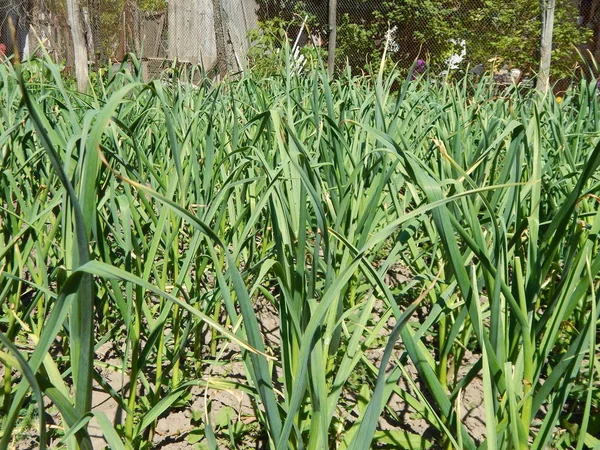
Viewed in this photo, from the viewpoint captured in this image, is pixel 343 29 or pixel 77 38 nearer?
pixel 77 38

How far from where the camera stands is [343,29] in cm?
698

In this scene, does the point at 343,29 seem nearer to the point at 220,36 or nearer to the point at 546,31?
the point at 220,36

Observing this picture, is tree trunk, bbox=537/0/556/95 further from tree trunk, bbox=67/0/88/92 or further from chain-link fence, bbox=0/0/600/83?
tree trunk, bbox=67/0/88/92

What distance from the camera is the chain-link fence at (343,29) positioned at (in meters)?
5.55

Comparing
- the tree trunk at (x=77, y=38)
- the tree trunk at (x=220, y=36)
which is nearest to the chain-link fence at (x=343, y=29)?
the tree trunk at (x=220, y=36)

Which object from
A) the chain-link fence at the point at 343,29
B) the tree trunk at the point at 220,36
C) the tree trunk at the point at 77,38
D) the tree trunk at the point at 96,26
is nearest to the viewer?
the tree trunk at the point at 77,38

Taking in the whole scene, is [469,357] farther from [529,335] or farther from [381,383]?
[381,383]

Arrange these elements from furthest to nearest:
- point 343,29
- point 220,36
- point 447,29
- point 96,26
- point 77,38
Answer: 1. point 343,29
2. point 447,29
3. point 220,36
4. point 96,26
5. point 77,38

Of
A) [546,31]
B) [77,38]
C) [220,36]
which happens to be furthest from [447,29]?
[77,38]

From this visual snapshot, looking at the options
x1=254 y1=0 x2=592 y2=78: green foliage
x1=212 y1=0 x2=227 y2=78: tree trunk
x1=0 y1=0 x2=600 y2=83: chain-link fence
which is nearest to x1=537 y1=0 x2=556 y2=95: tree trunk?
Result: x1=0 y1=0 x2=600 y2=83: chain-link fence

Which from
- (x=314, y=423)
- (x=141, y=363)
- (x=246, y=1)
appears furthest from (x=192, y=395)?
(x=246, y=1)

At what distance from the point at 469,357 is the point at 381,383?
0.78m

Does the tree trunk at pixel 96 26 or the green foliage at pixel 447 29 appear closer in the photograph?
the tree trunk at pixel 96 26

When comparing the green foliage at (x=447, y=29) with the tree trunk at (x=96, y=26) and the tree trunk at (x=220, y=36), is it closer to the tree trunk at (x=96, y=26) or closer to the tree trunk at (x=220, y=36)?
the tree trunk at (x=220, y=36)
